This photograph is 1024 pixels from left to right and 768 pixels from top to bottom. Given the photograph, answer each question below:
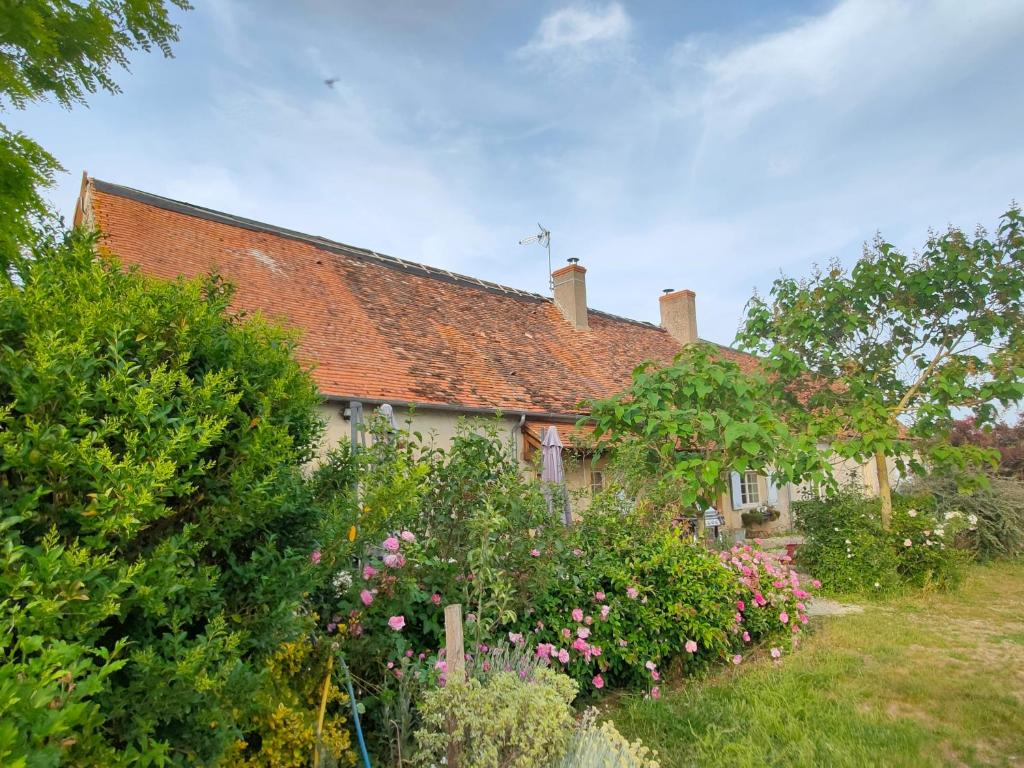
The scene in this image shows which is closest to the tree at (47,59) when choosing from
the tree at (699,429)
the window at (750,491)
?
the tree at (699,429)

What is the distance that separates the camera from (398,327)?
42.4 feet

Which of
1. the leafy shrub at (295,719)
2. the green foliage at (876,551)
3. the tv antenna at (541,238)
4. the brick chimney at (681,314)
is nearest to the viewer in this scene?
the leafy shrub at (295,719)

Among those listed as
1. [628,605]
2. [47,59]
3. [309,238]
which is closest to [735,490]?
[628,605]

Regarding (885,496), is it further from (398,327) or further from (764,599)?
(398,327)

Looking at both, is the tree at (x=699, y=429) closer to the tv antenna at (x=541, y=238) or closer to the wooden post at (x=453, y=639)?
the wooden post at (x=453, y=639)

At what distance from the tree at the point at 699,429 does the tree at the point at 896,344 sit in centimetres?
141

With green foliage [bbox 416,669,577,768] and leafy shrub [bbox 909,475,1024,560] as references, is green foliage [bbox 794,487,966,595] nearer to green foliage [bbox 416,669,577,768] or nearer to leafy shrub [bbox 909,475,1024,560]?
leafy shrub [bbox 909,475,1024,560]

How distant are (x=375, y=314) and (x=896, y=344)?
31.8ft

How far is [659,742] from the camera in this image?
13.0 feet

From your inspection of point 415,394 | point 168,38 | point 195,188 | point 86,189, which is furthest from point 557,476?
point 86,189

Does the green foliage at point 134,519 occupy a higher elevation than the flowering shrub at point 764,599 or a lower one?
higher

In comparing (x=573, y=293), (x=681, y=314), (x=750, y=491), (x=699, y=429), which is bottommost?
(x=750, y=491)

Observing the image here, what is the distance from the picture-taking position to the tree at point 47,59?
493 centimetres

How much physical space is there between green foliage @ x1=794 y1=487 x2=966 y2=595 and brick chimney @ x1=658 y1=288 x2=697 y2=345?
13046mm
